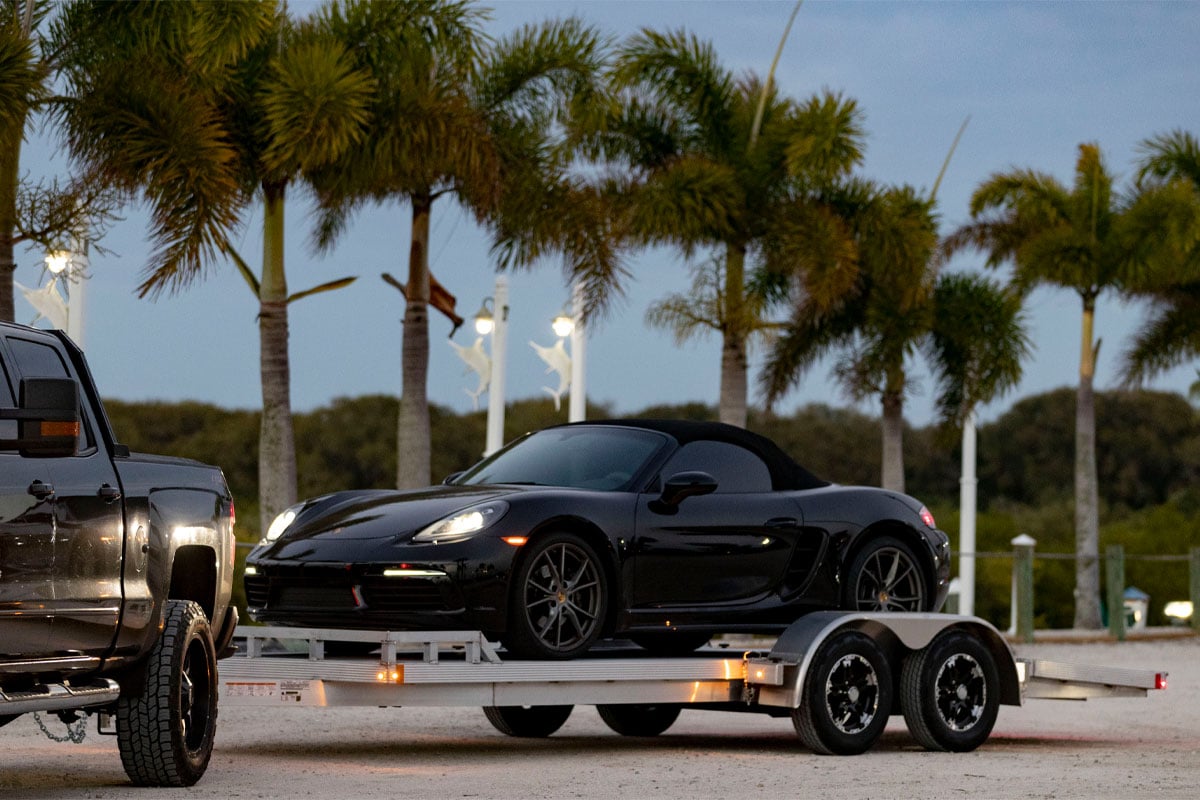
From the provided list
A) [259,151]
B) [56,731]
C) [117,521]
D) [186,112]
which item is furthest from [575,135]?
[117,521]

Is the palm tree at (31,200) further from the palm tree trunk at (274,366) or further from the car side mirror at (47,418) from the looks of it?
the car side mirror at (47,418)

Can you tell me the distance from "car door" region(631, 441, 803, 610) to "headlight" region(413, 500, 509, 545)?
934 millimetres

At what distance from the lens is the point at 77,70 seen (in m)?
20.1

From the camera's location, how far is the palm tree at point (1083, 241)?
3322cm

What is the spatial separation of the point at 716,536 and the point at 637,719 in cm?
279

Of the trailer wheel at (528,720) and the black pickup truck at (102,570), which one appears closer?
the black pickup truck at (102,570)

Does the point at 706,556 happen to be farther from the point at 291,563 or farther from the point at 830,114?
the point at 830,114

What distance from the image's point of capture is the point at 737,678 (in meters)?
11.2

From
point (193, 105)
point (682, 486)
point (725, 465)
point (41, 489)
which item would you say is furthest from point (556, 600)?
point (193, 105)

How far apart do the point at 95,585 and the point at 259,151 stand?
49.4 ft

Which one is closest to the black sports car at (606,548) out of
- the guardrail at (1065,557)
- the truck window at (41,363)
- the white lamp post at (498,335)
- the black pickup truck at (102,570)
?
the black pickup truck at (102,570)

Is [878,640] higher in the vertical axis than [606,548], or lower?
lower

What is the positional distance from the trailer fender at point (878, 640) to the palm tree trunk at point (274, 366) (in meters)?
12.9

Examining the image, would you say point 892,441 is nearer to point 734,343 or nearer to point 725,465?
point 734,343
